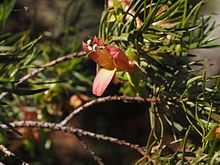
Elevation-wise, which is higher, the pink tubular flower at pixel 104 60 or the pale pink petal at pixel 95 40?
the pale pink petal at pixel 95 40

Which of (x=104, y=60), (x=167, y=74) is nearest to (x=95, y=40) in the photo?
(x=104, y=60)

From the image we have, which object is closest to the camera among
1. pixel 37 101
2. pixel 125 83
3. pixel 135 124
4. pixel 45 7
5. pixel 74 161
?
pixel 125 83

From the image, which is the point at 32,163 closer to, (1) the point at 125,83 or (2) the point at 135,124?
(1) the point at 125,83

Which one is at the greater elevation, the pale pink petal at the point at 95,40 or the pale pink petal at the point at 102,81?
the pale pink petal at the point at 95,40

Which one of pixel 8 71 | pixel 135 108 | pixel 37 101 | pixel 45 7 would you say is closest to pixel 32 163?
pixel 37 101

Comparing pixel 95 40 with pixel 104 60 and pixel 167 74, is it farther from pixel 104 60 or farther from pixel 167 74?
pixel 167 74
